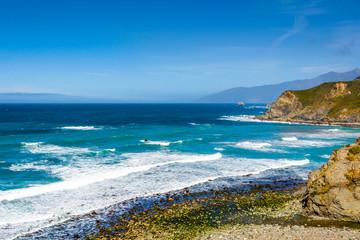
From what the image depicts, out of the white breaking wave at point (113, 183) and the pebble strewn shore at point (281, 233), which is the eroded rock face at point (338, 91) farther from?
the pebble strewn shore at point (281, 233)

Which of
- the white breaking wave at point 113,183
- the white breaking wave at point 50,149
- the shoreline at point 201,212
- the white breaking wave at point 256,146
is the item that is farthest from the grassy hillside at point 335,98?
the white breaking wave at point 50,149

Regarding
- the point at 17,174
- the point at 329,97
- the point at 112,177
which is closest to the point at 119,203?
the point at 112,177

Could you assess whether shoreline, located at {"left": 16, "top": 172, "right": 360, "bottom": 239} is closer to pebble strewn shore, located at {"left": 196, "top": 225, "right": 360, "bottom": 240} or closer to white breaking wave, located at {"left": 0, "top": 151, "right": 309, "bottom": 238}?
pebble strewn shore, located at {"left": 196, "top": 225, "right": 360, "bottom": 240}

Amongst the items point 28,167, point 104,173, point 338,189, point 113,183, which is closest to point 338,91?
point 338,189

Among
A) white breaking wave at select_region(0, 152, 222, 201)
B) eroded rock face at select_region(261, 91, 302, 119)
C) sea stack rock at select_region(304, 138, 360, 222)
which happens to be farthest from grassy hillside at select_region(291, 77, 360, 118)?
sea stack rock at select_region(304, 138, 360, 222)

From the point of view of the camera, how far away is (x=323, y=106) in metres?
102

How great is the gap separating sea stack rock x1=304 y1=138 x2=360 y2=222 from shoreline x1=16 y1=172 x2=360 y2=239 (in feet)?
3.12

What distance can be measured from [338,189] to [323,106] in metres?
95.5

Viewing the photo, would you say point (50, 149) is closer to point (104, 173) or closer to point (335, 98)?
point (104, 173)

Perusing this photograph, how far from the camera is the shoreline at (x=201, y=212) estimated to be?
1767 cm

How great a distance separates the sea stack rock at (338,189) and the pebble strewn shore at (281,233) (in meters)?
1.75

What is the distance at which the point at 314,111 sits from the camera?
10262 cm

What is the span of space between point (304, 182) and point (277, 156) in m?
13.5

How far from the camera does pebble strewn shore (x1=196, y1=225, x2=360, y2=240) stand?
15.6 metres
